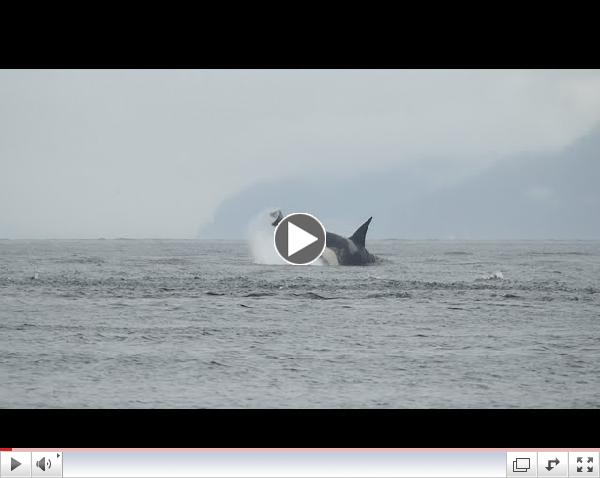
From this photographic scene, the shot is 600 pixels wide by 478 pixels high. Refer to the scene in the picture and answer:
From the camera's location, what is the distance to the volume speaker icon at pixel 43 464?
8.48m

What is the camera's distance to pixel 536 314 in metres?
31.5

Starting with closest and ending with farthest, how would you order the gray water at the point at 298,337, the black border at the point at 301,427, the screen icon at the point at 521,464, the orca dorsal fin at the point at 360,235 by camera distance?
the screen icon at the point at 521,464, the black border at the point at 301,427, the gray water at the point at 298,337, the orca dorsal fin at the point at 360,235

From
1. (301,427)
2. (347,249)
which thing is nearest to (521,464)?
(301,427)

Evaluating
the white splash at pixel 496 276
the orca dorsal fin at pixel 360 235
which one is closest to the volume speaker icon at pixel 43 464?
the orca dorsal fin at pixel 360 235

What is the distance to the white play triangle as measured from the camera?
13.0 m

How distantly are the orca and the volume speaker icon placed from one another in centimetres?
2922

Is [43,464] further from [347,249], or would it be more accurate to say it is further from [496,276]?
[496,276]

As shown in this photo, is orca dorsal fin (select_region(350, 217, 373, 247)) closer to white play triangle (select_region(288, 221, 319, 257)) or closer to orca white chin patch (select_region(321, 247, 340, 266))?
orca white chin patch (select_region(321, 247, 340, 266))

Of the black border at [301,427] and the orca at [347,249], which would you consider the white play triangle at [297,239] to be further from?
the orca at [347,249]

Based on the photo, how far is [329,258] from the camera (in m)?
46.3
